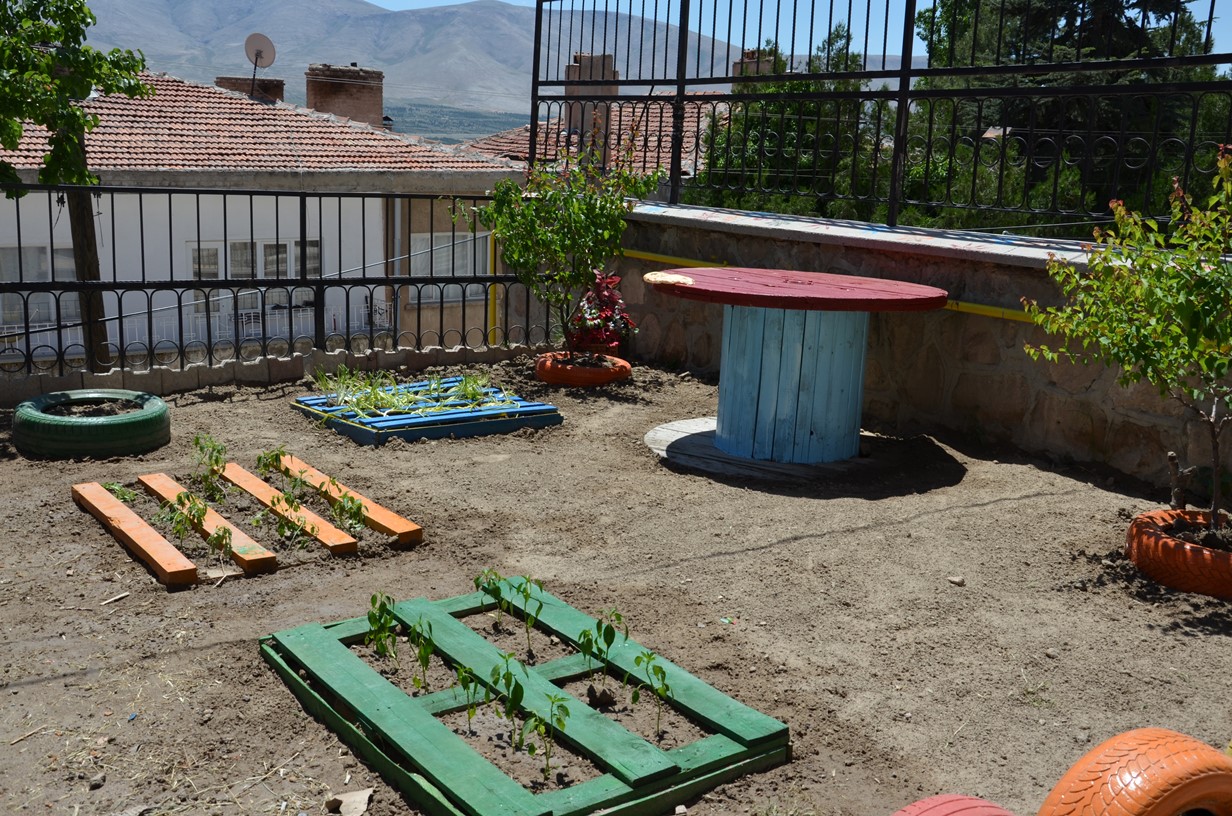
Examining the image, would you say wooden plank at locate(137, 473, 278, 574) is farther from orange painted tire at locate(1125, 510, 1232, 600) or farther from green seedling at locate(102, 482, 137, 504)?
orange painted tire at locate(1125, 510, 1232, 600)

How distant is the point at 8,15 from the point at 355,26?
272ft

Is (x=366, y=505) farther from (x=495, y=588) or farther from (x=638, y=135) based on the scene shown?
(x=638, y=135)

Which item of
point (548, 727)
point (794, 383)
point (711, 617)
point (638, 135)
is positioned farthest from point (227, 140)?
point (548, 727)

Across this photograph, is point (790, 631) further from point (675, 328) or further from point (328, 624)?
point (675, 328)

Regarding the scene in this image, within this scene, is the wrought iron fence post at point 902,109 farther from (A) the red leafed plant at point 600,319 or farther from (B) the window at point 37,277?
(B) the window at point 37,277

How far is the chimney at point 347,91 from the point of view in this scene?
2744 cm

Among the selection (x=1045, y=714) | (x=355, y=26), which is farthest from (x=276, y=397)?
(x=355, y=26)

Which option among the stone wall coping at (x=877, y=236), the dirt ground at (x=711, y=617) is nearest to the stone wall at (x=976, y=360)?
the stone wall coping at (x=877, y=236)

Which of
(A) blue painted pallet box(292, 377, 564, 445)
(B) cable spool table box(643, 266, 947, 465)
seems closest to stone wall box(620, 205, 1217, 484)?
(B) cable spool table box(643, 266, 947, 465)

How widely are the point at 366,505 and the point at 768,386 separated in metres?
2.34

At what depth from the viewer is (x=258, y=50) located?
23.8 m

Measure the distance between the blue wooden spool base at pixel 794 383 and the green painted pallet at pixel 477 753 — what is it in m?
2.72

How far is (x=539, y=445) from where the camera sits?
271 inches

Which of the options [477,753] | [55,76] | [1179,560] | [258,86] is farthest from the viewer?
[258,86]
